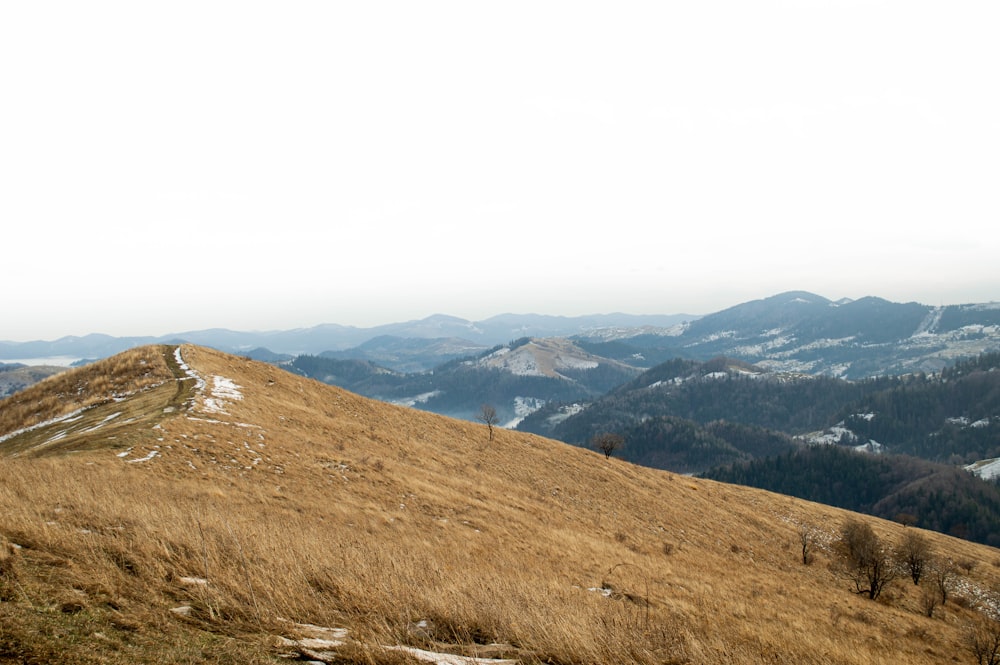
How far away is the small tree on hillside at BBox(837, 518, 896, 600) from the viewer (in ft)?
102

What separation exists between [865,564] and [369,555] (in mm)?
38534

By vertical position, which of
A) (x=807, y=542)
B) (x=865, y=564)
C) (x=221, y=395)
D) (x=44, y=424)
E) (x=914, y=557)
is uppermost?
(x=221, y=395)

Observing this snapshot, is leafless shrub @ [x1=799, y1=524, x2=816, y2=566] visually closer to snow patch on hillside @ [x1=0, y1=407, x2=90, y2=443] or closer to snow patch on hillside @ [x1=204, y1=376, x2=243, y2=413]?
snow patch on hillside @ [x1=204, y1=376, x2=243, y2=413]

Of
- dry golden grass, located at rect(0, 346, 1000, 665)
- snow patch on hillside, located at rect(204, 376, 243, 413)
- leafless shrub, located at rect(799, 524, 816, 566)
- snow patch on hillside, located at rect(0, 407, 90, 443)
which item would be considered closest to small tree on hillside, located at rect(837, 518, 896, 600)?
dry golden grass, located at rect(0, 346, 1000, 665)

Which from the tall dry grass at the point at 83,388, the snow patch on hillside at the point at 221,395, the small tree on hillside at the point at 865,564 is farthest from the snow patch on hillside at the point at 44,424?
the small tree on hillside at the point at 865,564

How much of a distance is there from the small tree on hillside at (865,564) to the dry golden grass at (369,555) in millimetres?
1462

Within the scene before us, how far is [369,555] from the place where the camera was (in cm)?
1150

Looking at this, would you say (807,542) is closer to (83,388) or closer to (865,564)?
(865,564)

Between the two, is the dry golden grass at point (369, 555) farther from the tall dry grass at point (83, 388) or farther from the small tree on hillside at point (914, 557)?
the small tree on hillside at point (914, 557)

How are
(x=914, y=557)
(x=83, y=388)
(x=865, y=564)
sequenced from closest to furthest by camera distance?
(x=83, y=388) → (x=865, y=564) → (x=914, y=557)

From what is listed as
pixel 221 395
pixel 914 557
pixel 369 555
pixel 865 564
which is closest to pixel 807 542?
pixel 914 557

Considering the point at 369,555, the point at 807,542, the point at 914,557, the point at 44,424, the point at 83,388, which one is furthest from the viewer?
the point at 807,542

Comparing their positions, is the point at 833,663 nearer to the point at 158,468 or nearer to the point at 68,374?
the point at 158,468

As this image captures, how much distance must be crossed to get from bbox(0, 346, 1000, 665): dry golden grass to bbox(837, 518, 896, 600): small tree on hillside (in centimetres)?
146
